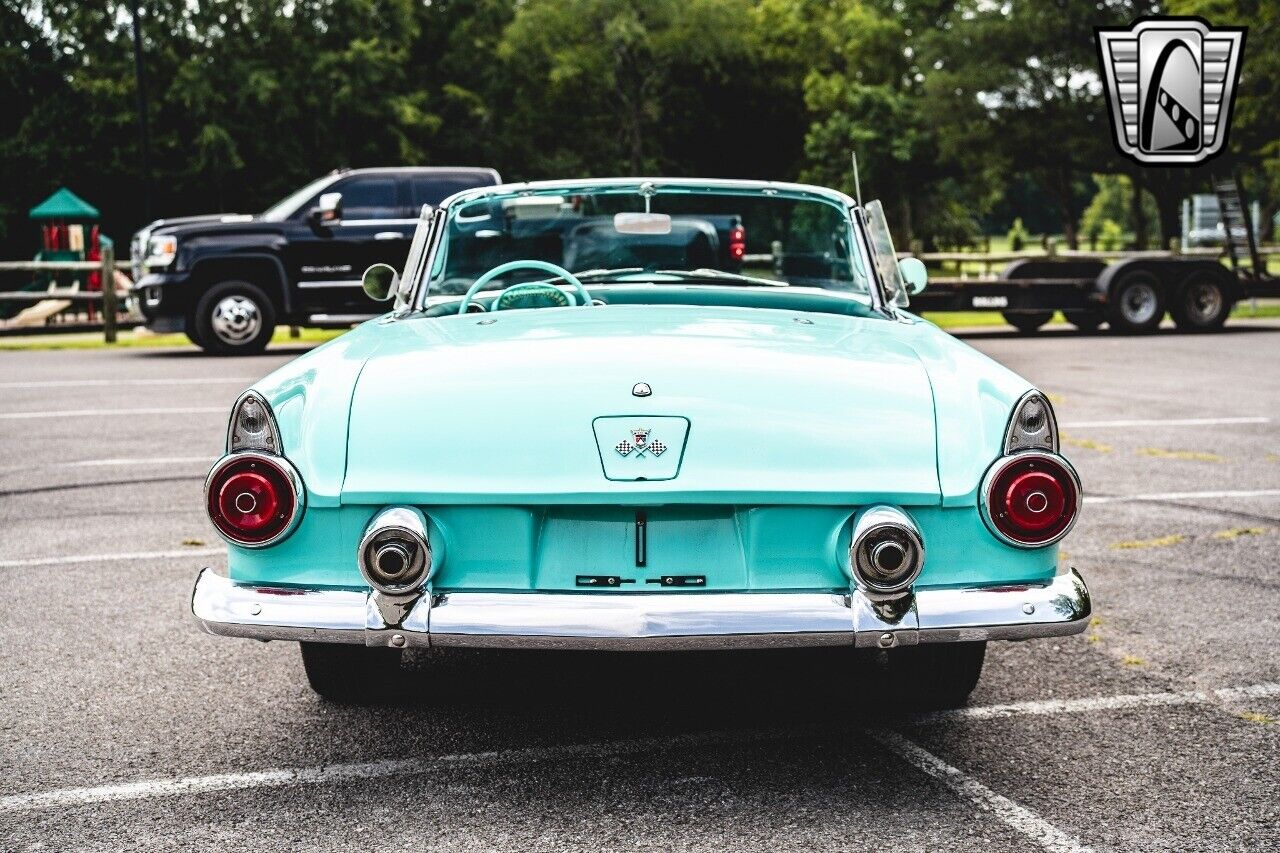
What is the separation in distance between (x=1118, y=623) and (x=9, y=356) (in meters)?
15.0

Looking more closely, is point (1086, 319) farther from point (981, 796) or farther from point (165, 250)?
point (981, 796)

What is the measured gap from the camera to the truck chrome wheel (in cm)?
1600

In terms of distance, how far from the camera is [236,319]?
1603 cm

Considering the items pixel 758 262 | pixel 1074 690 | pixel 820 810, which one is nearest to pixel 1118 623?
pixel 1074 690

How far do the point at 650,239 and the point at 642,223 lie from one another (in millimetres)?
85

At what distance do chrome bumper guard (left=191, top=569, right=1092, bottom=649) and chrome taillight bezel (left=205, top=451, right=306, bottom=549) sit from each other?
13 cm

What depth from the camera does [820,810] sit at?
10.7 ft

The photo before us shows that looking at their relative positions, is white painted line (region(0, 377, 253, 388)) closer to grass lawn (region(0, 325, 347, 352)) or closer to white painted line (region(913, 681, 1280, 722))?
grass lawn (region(0, 325, 347, 352))

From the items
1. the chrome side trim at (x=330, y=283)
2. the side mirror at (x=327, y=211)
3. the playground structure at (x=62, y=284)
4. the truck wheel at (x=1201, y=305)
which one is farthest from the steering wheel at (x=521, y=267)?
the playground structure at (x=62, y=284)

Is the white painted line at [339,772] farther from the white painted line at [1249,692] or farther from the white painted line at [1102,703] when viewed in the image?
the white painted line at [1249,692]

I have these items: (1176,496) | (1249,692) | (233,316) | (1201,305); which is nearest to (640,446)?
(1249,692)

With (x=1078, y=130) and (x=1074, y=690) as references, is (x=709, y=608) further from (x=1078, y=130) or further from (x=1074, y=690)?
(x=1078, y=130)

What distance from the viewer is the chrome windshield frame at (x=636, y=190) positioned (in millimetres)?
4781

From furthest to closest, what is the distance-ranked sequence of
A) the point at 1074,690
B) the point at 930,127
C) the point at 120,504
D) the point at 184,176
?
the point at 930,127 < the point at 184,176 < the point at 120,504 < the point at 1074,690
